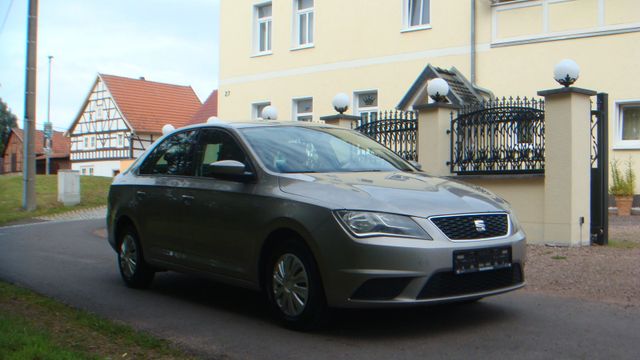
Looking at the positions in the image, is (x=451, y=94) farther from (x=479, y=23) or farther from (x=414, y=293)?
(x=414, y=293)

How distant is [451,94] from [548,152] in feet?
21.9

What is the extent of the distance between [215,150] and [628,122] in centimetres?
1456

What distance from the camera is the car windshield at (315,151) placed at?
6484 mm

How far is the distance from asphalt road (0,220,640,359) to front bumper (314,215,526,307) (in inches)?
13.3

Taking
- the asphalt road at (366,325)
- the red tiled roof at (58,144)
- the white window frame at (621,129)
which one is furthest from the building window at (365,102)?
the red tiled roof at (58,144)

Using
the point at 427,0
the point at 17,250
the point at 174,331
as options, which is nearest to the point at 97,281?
the point at 174,331

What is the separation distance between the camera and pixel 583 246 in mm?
10445

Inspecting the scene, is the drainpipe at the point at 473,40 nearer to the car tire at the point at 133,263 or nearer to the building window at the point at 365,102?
the building window at the point at 365,102

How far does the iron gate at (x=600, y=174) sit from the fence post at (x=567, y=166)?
0.81ft

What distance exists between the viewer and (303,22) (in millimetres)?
26891

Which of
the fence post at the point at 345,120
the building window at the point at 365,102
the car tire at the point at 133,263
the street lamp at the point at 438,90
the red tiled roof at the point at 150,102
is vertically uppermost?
the red tiled roof at the point at 150,102

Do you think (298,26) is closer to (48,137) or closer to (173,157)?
(173,157)

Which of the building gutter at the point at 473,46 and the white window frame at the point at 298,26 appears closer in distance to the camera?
the building gutter at the point at 473,46

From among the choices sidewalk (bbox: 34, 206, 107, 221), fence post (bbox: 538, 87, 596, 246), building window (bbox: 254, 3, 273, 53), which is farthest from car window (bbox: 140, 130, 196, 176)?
building window (bbox: 254, 3, 273, 53)
